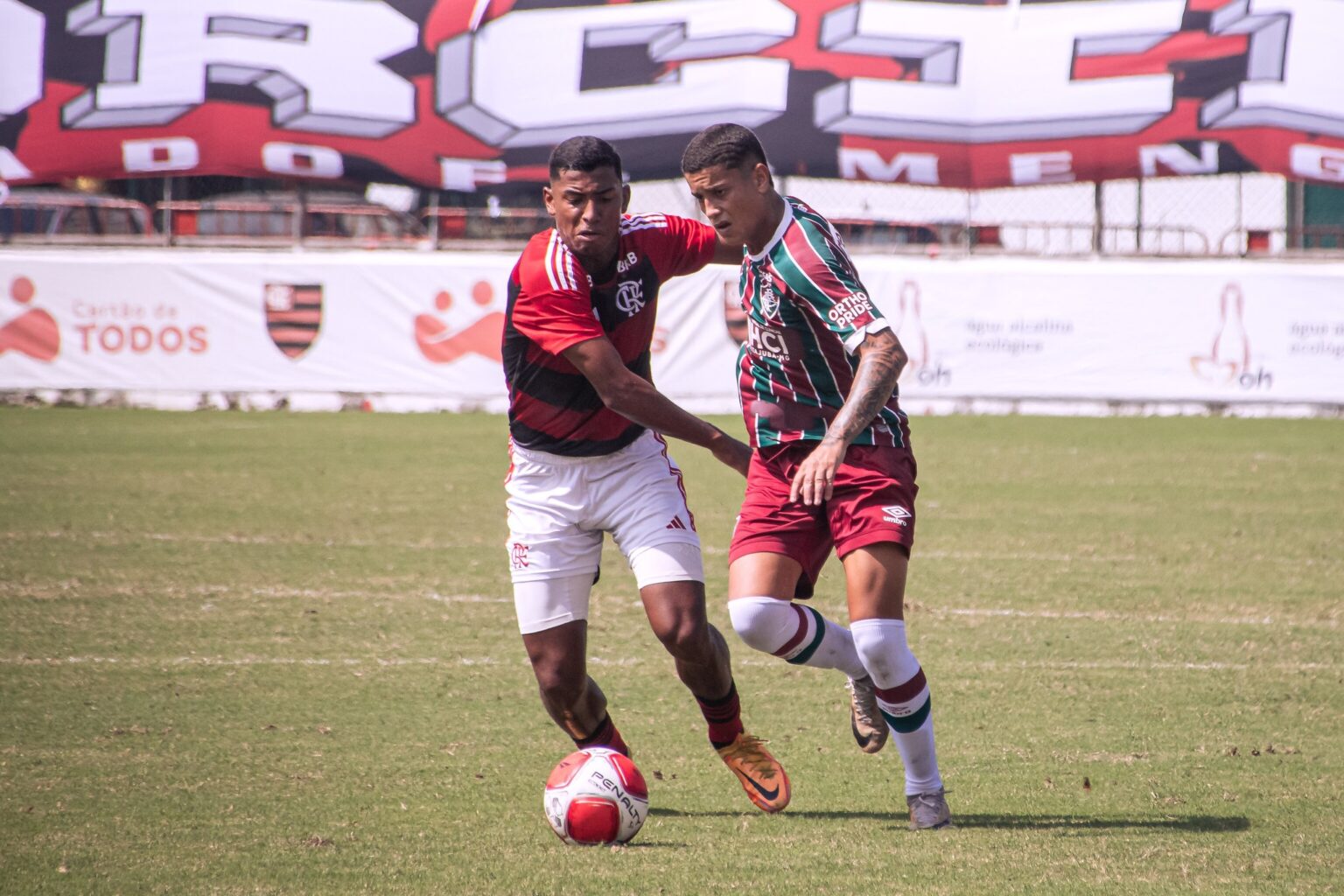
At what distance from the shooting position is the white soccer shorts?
17.0 ft

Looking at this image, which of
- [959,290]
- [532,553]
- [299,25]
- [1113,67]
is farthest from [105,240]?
[532,553]

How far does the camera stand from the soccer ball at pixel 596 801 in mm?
4609

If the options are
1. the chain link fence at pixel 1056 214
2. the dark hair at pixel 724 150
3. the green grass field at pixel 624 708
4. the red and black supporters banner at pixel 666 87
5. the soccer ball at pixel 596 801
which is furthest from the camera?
the red and black supporters banner at pixel 666 87

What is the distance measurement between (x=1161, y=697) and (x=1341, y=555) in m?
4.07

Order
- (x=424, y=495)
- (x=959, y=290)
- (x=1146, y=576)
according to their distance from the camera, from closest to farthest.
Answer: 1. (x=1146, y=576)
2. (x=424, y=495)
3. (x=959, y=290)

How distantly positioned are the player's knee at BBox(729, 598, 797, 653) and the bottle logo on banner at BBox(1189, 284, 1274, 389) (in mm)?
15149

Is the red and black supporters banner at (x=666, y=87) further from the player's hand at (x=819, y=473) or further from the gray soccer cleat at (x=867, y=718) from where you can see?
the player's hand at (x=819, y=473)

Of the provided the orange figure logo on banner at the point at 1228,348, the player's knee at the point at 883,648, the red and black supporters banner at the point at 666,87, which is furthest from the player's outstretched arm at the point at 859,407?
the red and black supporters banner at the point at 666,87

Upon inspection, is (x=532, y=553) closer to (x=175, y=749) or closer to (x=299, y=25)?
(x=175, y=749)

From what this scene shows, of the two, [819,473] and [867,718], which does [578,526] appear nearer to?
[819,473]

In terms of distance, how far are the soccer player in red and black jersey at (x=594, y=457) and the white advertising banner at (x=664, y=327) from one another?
13842 millimetres

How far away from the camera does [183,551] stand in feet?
32.6

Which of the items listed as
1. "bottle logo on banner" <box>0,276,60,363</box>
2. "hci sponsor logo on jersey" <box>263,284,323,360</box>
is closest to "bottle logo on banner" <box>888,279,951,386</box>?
"hci sponsor logo on jersey" <box>263,284,323,360</box>

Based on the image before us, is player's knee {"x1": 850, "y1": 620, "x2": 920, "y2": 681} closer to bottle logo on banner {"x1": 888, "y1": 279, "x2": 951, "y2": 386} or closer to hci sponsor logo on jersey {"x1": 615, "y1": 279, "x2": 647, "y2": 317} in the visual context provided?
hci sponsor logo on jersey {"x1": 615, "y1": 279, "x2": 647, "y2": 317}
